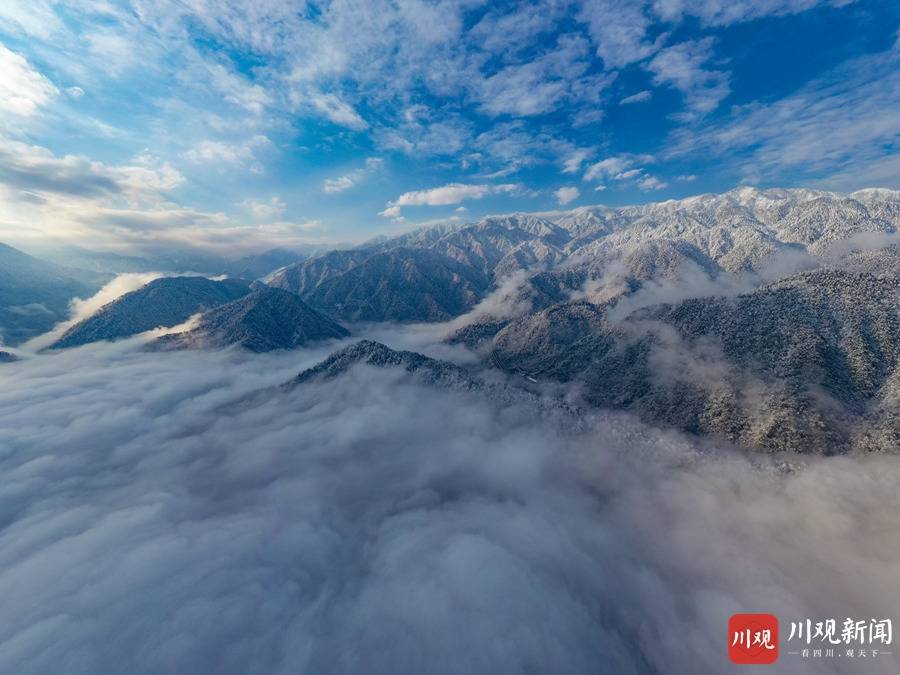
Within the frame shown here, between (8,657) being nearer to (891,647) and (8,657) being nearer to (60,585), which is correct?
(60,585)

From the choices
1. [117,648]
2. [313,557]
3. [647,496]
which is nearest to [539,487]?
[647,496]

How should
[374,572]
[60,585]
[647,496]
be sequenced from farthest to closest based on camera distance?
[647,496]
[374,572]
[60,585]

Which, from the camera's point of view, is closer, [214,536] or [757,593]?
[757,593]

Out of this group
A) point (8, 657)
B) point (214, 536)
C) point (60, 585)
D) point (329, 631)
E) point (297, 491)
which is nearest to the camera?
point (8, 657)

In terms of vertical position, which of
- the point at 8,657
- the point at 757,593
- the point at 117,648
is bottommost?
the point at 757,593

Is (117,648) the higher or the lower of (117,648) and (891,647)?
the higher

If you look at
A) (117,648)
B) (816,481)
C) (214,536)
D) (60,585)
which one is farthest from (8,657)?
(816,481)
